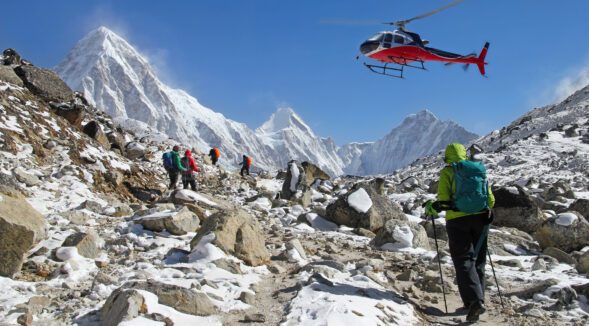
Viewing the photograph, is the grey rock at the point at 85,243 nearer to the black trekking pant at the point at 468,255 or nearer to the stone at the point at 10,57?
the black trekking pant at the point at 468,255

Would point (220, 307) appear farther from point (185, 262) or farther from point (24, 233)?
point (24, 233)

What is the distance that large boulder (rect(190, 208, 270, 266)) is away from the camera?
8.15m

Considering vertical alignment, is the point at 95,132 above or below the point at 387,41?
below

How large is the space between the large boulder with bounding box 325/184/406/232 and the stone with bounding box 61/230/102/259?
25.9 feet

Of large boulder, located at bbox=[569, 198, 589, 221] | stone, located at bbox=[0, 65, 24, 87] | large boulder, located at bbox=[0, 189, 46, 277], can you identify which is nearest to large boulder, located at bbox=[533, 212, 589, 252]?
large boulder, located at bbox=[569, 198, 589, 221]

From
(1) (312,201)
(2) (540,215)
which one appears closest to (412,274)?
(2) (540,215)

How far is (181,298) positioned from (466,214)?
389 cm

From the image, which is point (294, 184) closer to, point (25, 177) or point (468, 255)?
Result: point (25, 177)

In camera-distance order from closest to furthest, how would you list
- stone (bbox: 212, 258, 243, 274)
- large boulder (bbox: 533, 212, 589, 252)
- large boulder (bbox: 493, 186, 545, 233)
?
1. stone (bbox: 212, 258, 243, 274)
2. large boulder (bbox: 533, 212, 589, 252)
3. large boulder (bbox: 493, 186, 545, 233)

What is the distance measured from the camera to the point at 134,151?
2520 centimetres

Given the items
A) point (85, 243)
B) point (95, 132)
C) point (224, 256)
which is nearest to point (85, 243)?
point (85, 243)

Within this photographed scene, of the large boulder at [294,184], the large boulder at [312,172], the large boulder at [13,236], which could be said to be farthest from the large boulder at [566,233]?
the large boulder at [312,172]

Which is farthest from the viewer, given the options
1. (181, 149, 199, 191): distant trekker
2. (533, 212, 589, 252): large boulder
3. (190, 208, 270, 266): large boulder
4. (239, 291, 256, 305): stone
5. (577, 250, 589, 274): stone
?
Result: (181, 149, 199, 191): distant trekker

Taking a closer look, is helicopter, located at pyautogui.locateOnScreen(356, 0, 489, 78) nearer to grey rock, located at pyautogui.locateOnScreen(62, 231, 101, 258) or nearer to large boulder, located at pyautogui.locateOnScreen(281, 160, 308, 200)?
large boulder, located at pyautogui.locateOnScreen(281, 160, 308, 200)
